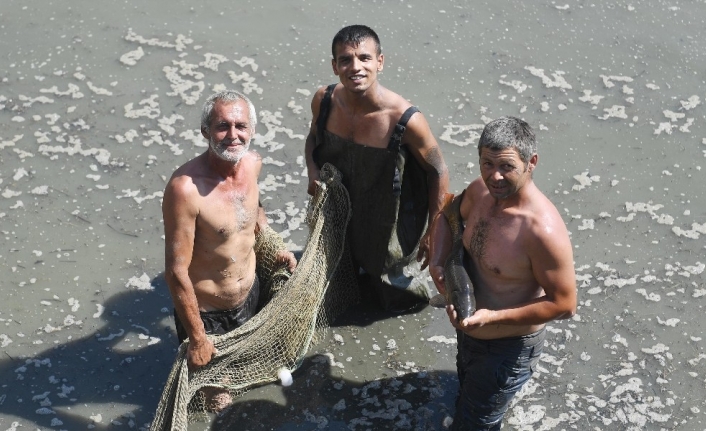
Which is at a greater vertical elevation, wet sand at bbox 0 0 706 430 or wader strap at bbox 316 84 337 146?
wader strap at bbox 316 84 337 146

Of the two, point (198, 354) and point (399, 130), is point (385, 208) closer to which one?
point (399, 130)

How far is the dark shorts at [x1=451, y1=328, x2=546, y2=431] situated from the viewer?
3668 millimetres

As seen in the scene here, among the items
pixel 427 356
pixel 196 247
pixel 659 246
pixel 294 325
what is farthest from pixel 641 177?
pixel 196 247

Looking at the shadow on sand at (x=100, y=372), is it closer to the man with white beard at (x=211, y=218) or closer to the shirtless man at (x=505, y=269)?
the man with white beard at (x=211, y=218)

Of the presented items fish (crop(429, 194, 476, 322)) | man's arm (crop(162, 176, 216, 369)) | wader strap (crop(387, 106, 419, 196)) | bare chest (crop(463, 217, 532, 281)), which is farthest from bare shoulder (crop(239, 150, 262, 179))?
bare chest (crop(463, 217, 532, 281))

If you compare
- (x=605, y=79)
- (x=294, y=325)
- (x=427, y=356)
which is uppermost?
(x=605, y=79)

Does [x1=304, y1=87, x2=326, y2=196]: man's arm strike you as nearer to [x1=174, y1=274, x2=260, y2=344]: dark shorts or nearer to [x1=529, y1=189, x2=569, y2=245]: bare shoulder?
[x1=174, y1=274, x2=260, y2=344]: dark shorts

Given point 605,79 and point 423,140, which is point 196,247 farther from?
point 605,79

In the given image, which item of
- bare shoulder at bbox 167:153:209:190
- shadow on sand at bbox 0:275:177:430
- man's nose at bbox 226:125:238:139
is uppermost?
man's nose at bbox 226:125:238:139

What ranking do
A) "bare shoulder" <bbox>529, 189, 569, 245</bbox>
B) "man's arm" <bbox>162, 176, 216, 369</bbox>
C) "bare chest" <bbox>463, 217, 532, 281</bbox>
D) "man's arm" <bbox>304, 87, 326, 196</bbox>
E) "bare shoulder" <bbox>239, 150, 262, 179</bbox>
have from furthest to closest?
"man's arm" <bbox>304, 87, 326, 196</bbox> < "bare shoulder" <bbox>239, 150, 262, 179</bbox> < "man's arm" <bbox>162, 176, 216, 369</bbox> < "bare chest" <bbox>463, 217, 532, 281</bbox> < "bare shoulder" <bbox>529, 189, 569, 245</bbox>

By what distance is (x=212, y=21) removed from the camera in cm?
697

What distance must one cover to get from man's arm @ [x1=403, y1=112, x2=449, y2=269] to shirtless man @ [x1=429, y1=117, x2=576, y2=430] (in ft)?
1.29

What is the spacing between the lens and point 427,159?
4.19 m

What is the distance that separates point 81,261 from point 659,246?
336 cm
